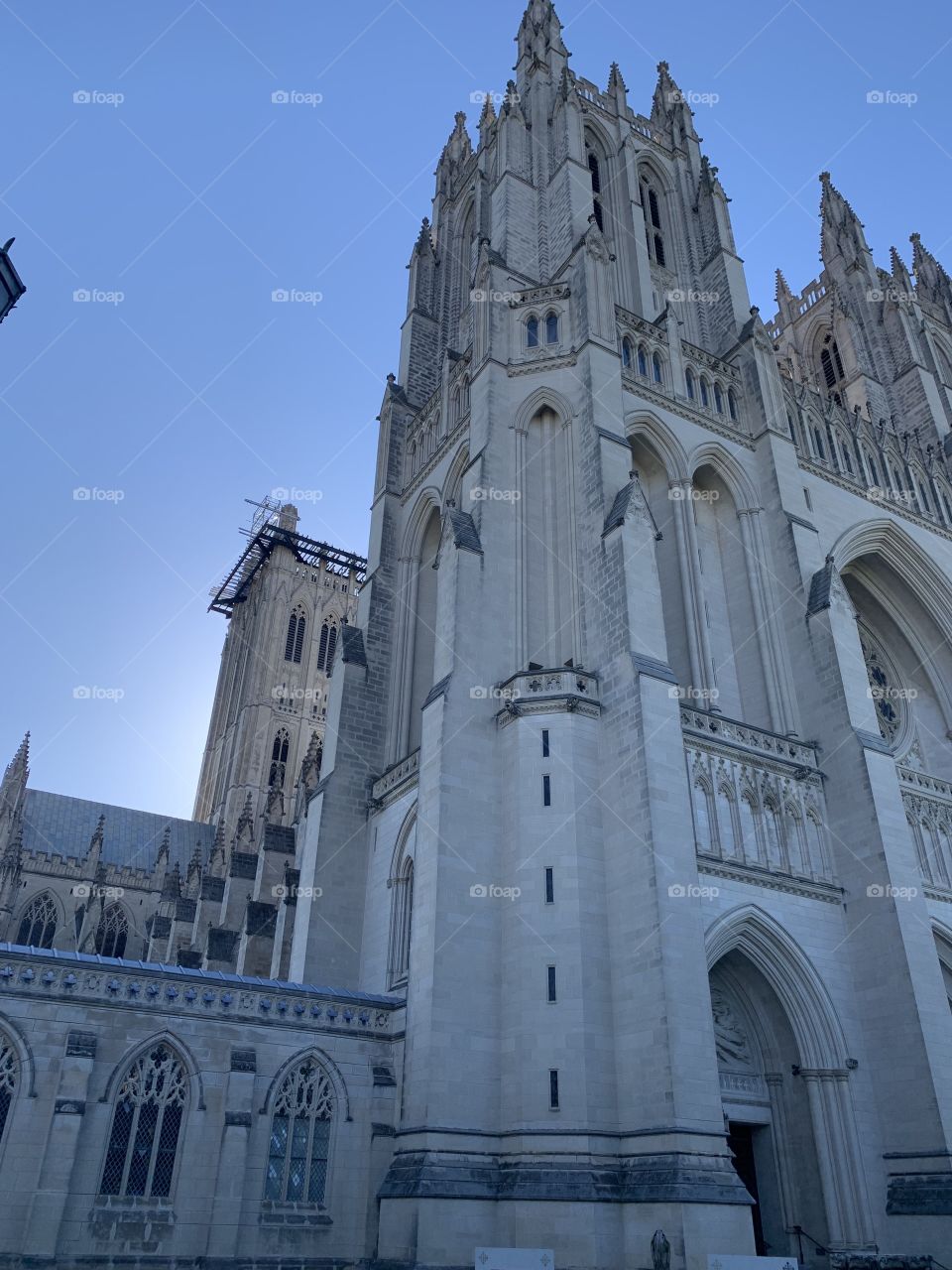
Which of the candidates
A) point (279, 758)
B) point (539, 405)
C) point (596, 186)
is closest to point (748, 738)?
point (539, 405)

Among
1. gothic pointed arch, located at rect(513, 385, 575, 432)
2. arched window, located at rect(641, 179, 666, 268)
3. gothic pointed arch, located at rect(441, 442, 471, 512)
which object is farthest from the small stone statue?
arched window, located at rect(641, 179, 666, 268)

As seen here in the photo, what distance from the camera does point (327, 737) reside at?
25.7 meters

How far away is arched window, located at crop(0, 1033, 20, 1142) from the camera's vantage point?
14.2 metres

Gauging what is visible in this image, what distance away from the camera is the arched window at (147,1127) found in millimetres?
14781

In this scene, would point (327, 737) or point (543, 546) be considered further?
point (327, 737)

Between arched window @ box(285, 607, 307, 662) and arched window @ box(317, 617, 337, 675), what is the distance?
1.30 metres

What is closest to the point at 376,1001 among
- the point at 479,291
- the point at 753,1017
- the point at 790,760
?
the point at 753,1017

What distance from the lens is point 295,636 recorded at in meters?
63.8

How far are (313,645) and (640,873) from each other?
4900cm

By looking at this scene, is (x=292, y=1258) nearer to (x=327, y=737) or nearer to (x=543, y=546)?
(x=327, y=737)

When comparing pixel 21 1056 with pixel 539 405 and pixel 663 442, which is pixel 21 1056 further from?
pixel 663 442

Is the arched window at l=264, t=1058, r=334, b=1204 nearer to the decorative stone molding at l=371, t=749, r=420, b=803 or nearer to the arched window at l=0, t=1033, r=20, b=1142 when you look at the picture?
the arched window at l=0, t=1033, r=20, b=1142

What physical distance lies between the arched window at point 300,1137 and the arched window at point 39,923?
32243mm

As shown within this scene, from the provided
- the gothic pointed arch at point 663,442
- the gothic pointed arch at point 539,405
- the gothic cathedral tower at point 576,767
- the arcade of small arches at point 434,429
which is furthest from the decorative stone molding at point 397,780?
the gothic pointed arch at point 663,442
